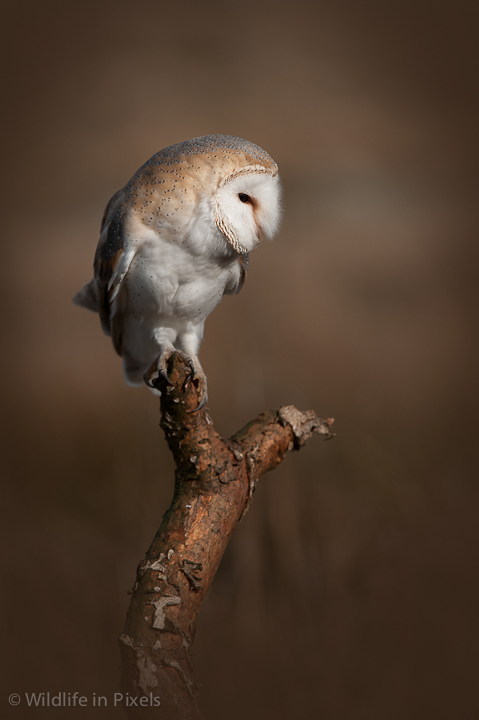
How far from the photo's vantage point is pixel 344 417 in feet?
6.05

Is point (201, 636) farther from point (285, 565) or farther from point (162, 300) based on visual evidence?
point (162, 300)

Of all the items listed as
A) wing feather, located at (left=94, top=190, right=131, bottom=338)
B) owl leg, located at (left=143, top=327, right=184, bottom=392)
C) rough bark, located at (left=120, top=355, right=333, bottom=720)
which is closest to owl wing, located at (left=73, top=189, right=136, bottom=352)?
wing feather, located at (left=94, top=190, right=131, bottom=338)

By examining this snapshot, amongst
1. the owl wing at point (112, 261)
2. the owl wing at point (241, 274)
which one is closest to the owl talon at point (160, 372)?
the owl wing at point (112, 261)

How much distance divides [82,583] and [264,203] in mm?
1295

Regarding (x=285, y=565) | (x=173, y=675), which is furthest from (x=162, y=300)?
(x=285, y=565)

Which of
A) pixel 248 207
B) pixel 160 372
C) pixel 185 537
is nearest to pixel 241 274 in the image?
pixel 248 207

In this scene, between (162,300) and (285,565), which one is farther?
(285,565)

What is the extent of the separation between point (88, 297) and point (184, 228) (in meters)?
0.46

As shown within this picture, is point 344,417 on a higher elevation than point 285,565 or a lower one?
higher

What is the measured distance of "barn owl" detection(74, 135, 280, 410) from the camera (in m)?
0.91

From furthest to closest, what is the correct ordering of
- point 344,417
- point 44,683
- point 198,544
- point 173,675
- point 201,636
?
1. point 344,417
2. point 201,636
3. point 44,683
4. point 198,544
5. point 173,675

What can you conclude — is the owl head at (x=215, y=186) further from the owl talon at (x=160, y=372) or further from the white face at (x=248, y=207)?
the owl talon at (x=160, y=372)

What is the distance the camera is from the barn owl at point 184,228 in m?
0.91

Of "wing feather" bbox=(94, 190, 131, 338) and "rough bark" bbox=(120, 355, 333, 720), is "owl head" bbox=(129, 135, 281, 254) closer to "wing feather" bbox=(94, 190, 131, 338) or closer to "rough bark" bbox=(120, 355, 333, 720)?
"wing feather" bbox=(94, 190, 131, 338)
